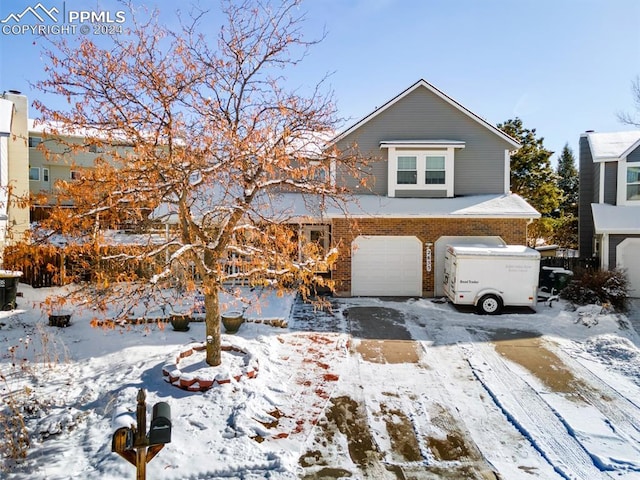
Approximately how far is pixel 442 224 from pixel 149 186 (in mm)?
10943

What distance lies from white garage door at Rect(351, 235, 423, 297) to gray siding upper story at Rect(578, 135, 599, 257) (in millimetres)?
9492

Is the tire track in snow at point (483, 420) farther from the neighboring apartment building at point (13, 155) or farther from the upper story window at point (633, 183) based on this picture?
the upper story window at point (633, 183)

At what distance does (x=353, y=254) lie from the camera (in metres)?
14.7

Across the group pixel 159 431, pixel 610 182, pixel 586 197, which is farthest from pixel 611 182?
pixel 159 431

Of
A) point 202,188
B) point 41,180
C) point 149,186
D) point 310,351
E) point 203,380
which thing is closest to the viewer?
point 149,186

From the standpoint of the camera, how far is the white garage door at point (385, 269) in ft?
48.3

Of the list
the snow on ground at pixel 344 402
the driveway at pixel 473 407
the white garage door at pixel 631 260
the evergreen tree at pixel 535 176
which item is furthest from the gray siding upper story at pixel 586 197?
the driveway at pixel 473 407

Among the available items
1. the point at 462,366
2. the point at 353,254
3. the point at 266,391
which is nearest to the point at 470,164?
the point at 353,254

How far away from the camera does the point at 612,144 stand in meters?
17.7

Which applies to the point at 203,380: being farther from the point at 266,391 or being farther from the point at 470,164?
the point at 470,164

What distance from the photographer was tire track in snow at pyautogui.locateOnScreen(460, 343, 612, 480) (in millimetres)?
4887

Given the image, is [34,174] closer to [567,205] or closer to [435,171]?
[435,171]

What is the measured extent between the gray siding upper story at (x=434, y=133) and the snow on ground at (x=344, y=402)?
24.0 feet

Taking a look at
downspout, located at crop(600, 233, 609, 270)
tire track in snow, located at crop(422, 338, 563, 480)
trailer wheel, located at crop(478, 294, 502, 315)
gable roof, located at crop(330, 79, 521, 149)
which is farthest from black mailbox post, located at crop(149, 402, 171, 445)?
downspout, located at crop(600, 233, 609, 270)
